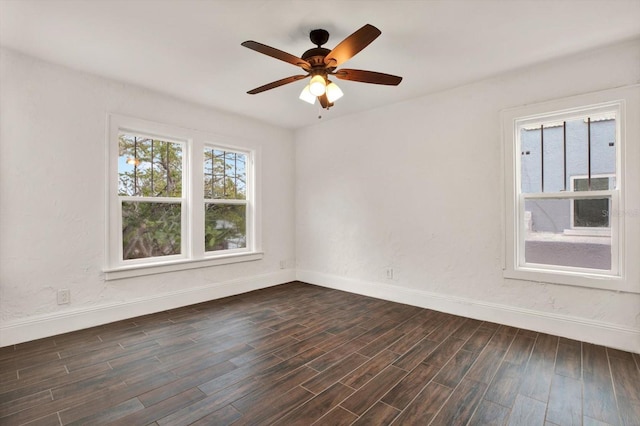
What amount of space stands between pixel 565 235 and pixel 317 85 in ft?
8.98

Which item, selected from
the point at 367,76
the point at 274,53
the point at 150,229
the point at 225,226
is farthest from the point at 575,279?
the point at 150,229

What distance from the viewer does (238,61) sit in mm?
2881

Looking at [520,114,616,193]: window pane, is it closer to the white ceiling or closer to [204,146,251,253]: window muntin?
the white ceiling

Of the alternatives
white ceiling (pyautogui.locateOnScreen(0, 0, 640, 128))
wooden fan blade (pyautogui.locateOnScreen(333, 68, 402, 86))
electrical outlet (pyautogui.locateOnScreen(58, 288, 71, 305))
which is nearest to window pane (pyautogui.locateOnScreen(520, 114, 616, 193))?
white ceiling (pyautogui.locateOnScreen(0, 0, 640, 128))

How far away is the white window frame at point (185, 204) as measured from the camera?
3.28 meters

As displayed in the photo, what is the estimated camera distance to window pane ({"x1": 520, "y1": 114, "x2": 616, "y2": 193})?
279cm

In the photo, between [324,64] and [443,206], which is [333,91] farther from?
[443,206]

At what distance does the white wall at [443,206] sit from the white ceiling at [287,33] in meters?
0.27

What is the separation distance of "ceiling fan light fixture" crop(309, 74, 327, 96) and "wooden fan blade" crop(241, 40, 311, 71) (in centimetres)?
14

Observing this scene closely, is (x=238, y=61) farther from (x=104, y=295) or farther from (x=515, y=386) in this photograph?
(x=515, y=386)

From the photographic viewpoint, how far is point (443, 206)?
143 inches

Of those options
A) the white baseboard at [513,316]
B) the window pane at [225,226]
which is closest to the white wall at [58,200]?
the window pane at [225,226]

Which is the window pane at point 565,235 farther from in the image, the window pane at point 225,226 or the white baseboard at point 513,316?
the window pane at point 225,226

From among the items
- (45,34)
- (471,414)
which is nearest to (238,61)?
(45,34)
